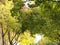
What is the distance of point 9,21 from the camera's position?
55.8 feet

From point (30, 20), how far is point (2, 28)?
7.94 metres

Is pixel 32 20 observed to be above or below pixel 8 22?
above

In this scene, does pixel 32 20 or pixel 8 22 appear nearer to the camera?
pixel 32 20

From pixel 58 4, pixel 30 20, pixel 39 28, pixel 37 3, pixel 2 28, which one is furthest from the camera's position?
pixel 2 28

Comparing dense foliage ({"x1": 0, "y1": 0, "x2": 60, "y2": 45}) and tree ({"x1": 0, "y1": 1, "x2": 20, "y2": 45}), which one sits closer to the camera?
dense foliage ({"x1": 0, "y1": 0, "x2": 60, "y2": 45})

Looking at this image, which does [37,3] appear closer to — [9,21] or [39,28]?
[39,28]

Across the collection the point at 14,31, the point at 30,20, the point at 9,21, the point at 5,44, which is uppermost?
the point at 30,20

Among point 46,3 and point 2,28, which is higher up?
point 46,3

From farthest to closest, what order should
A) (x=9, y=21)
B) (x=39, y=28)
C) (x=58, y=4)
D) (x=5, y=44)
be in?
(x=5, y=44)
(x=9, y=21)
(x=39, y=28)
(x=58, y=4)

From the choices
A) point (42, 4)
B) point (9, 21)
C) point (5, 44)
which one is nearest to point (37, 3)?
point (42, 4)

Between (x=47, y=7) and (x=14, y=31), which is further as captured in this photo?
(x=14, y=31)

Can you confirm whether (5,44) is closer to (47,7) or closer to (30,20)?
(30,20)

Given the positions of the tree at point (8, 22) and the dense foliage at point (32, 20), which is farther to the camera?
the tree at point (8, 22)

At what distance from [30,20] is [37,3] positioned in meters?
2.91
